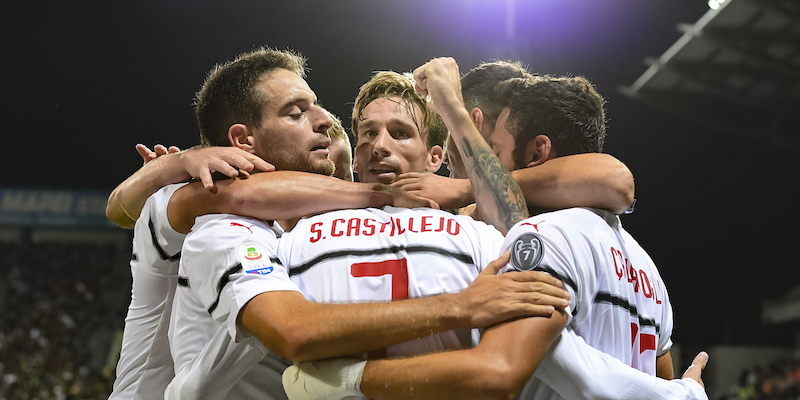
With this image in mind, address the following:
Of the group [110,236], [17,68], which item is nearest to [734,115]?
[110,236]

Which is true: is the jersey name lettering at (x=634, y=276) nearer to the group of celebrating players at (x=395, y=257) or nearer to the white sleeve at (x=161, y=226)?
the group of celebrating players at (x=395, y=257)

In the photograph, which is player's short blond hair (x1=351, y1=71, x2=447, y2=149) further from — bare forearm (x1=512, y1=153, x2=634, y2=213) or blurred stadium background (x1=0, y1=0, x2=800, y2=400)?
blurred stadium background (x1=0, y1=0, x2=800, y2=400)

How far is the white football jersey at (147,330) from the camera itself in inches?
107

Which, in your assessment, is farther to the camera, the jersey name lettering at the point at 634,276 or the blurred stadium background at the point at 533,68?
the blurred stadium background at the point at 533,68

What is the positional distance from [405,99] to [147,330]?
1709 mm

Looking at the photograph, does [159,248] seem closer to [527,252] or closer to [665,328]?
[527,252]

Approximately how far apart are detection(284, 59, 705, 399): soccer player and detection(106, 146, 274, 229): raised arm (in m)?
0.90

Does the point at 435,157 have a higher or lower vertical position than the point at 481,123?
lower

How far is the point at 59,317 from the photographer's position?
57.6 ft

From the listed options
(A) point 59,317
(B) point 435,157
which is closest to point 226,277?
(B) point 435,157

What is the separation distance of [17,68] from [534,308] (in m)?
19.9

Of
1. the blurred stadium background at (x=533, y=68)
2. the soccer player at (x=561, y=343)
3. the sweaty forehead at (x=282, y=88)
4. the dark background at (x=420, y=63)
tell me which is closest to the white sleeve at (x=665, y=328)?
the soccer player at (x=561, y=343)

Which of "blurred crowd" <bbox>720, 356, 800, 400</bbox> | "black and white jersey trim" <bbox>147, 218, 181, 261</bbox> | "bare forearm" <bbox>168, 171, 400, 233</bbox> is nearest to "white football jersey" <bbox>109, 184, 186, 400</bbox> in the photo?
"black and white jersey trim" <bbox>147, 218, 181, 261</bbox>

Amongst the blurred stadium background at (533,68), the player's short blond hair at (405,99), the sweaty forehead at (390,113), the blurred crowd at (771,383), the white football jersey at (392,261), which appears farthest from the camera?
the blurred crowd at (771,383)
